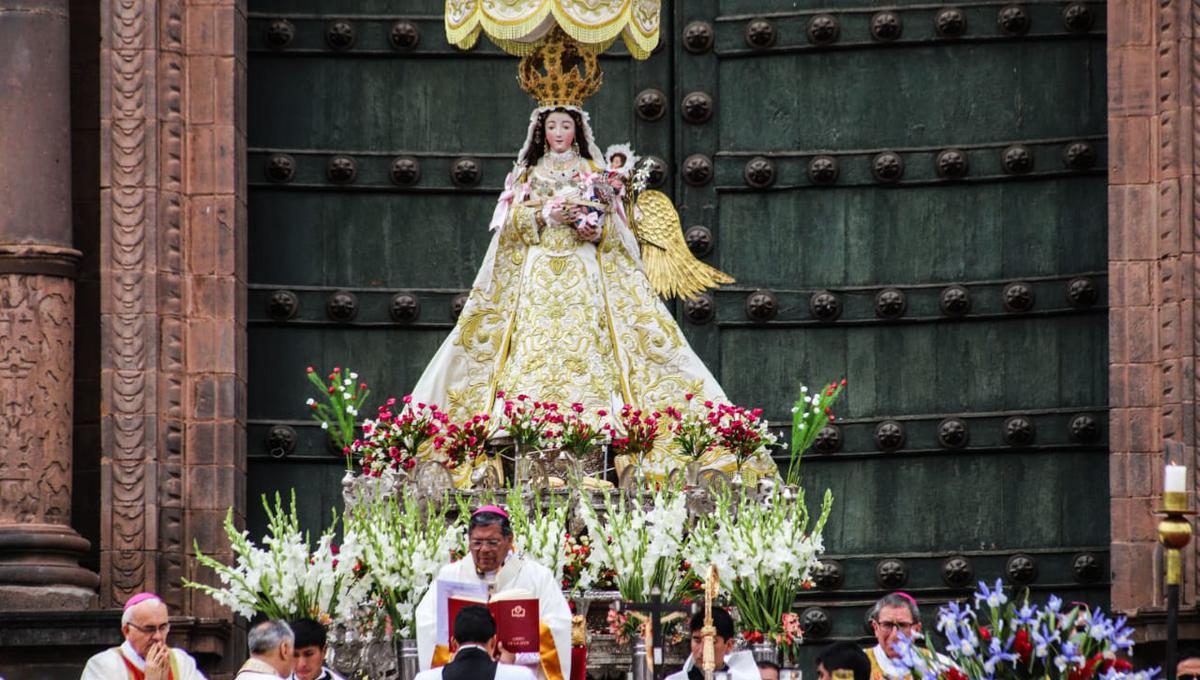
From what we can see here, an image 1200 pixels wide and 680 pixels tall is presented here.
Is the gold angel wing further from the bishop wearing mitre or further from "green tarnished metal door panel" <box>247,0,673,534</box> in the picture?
the bishop wearing mitre

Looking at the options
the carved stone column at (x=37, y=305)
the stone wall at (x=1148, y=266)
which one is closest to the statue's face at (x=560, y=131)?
the carved stone column at (x=37, y=305)

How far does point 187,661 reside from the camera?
15312 millimetres

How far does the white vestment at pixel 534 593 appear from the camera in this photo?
1528 centimetres

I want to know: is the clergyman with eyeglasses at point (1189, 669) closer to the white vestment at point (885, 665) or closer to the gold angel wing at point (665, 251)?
the white vestment at point (885, 665)

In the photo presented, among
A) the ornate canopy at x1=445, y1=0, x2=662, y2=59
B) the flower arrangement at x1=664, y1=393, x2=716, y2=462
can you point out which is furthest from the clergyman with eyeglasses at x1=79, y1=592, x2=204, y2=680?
the ornate canopy at x1=445, y1=0, x2=662, y2=59

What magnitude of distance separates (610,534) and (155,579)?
143 inches

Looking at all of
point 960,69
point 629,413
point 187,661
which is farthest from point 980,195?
point 187,661

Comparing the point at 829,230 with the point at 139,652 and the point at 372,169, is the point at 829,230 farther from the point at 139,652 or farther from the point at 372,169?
the point at 139,652

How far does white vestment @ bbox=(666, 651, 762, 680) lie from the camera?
15117 millimetres

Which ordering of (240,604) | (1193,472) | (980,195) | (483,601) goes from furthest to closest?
1. (980,195)
2. (1193,472)
3. (240,604)
4. (483,601)

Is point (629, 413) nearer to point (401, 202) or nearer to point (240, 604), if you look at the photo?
point (240, 604)

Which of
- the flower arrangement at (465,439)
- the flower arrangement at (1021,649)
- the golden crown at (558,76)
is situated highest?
the golden crown at (558,76)

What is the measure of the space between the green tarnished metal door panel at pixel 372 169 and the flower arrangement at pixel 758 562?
13.8ft

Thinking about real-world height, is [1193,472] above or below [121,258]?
below
